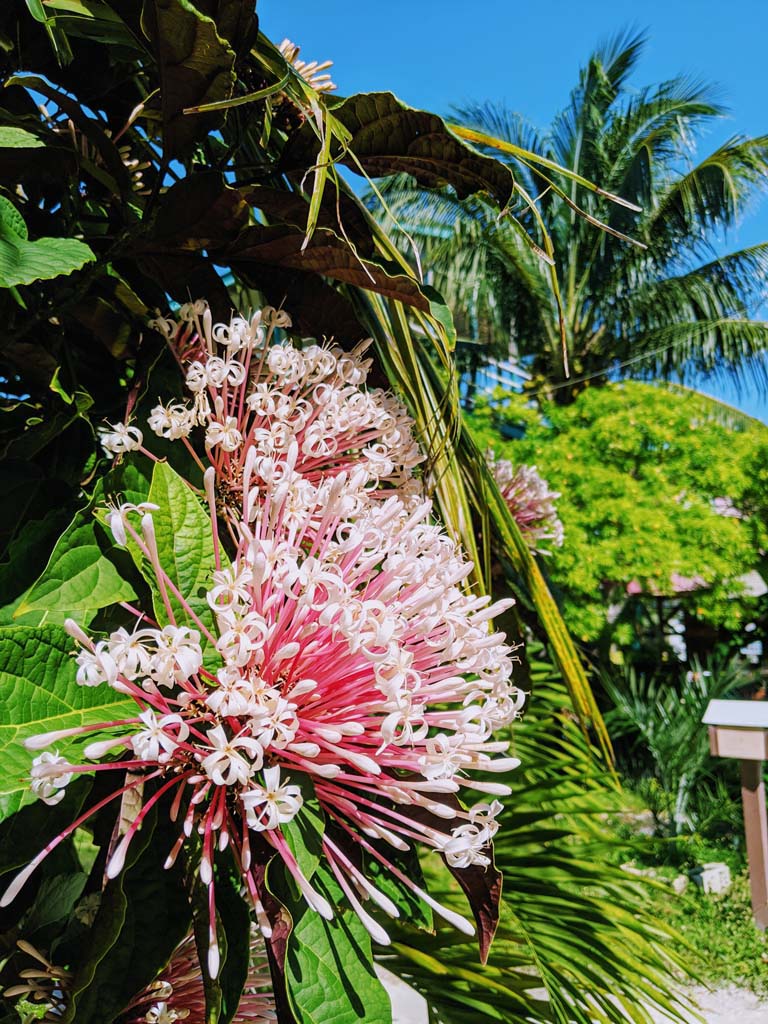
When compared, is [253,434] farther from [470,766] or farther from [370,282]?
[470,766]

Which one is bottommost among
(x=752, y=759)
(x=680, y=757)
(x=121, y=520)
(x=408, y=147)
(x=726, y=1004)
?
(x=726, y=1004)

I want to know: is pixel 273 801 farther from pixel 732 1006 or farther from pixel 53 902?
pixel 732 1006

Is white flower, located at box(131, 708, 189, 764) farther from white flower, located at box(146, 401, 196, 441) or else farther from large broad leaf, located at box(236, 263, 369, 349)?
large broad leaf, located at box(236, 263, 369, 349)

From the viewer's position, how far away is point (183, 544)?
0.44 meters

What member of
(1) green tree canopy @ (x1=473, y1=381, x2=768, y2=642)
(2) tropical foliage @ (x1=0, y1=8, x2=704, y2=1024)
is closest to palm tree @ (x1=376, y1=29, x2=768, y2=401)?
(1) green tree canopy @ (x1=473, y1=381, x2=768, y2=642)

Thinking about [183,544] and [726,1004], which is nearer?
[183,544]

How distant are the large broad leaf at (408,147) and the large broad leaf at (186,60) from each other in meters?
0.08

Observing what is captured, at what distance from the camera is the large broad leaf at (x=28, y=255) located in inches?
15.9

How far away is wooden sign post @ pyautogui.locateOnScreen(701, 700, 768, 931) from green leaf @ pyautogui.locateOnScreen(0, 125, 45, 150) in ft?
11.9

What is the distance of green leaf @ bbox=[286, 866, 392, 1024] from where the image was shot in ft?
1.31

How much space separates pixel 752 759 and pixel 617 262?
7.42 meters

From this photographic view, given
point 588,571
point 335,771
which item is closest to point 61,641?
point 335,771

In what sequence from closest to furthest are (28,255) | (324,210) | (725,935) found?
(28,255)
(324,210)
(725,935)

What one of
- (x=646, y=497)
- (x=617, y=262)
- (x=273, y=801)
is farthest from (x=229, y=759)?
(x=617, y=262)
